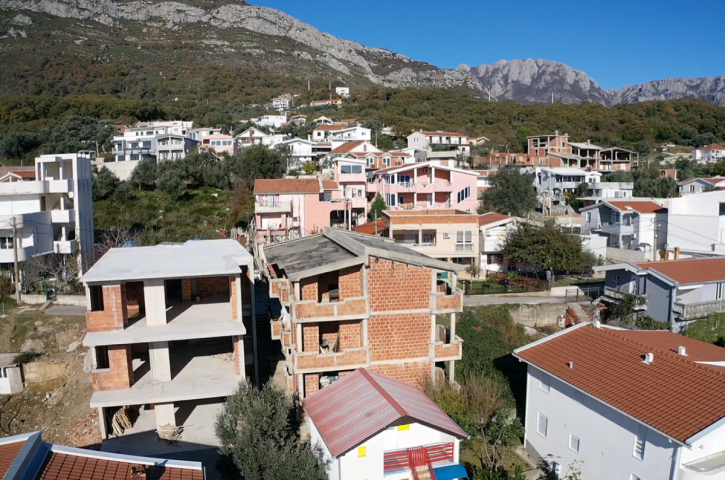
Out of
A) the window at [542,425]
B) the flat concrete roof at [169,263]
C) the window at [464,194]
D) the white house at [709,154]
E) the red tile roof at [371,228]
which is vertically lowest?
the window at [542,425]

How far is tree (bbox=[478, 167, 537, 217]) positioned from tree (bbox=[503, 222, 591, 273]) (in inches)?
514

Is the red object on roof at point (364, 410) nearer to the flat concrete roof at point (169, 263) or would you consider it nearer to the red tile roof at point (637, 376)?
the red tile roof at point (637, 376)

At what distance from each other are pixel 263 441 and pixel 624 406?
8677 millimetres

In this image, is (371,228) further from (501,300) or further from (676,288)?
(676,288)

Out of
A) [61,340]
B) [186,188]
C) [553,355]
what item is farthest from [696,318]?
[186,188]

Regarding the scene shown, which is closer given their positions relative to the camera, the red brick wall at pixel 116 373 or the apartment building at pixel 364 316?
the red brick wall at pixel 116 373

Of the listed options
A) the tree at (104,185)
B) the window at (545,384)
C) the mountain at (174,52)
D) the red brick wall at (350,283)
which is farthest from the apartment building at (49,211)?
the mountain at (174,52)

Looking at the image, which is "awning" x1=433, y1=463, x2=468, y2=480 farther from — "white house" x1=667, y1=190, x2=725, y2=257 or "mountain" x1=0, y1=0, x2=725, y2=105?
"mountain" x1=0, y1=0, x2=725, y2=105

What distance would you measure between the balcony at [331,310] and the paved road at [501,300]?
38.1 ft

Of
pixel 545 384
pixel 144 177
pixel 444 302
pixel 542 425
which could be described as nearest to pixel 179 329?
pixel 444 302

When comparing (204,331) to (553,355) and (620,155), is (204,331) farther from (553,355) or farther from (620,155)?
(620,155)

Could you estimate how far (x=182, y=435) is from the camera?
15594 millimetres

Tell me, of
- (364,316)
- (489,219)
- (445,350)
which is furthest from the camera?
(489,219)

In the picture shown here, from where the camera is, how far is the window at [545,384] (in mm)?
16023
